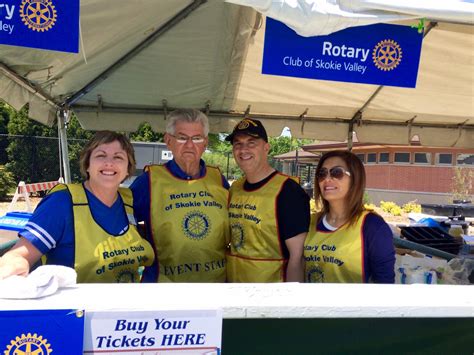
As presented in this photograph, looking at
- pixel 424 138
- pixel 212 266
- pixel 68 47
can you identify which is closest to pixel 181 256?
pixel 212 266

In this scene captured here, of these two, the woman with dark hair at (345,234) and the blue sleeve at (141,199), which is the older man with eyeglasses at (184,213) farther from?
the woman with dark hair at (345,234)

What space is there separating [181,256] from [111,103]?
3.71 m

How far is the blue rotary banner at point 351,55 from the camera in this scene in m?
3.08

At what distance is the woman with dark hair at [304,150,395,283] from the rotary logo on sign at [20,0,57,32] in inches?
71.3

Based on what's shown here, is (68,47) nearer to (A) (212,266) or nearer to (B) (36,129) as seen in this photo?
(A) (212,266)

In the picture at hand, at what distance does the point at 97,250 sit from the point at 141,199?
630 mm

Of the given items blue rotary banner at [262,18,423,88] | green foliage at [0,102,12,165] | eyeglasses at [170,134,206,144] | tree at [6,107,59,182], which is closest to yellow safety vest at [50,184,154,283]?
eyeglasses at [170,134,206,144]

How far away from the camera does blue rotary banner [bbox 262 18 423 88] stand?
3082 millimetres

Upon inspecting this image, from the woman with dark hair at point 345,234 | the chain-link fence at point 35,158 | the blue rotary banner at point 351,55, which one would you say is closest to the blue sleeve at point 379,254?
the woman with dark hair at point 345,234

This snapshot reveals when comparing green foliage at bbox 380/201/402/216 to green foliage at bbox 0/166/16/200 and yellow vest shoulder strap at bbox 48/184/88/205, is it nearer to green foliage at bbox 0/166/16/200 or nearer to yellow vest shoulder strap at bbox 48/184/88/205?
green foliage at bbox 0/166/16/200

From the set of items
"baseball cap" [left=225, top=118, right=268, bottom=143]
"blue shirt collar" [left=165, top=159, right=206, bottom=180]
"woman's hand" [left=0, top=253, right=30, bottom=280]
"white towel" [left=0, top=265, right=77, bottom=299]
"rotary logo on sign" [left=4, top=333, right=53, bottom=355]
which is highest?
"baseball cap" [left=225, top=118, right=268, bottom=143]

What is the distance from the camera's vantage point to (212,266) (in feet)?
8.59

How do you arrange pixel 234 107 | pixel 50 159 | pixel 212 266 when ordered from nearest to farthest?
pixel 212 266, pixel 234 107, pixel 50 159

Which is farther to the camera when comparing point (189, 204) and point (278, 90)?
point (278, 90)
